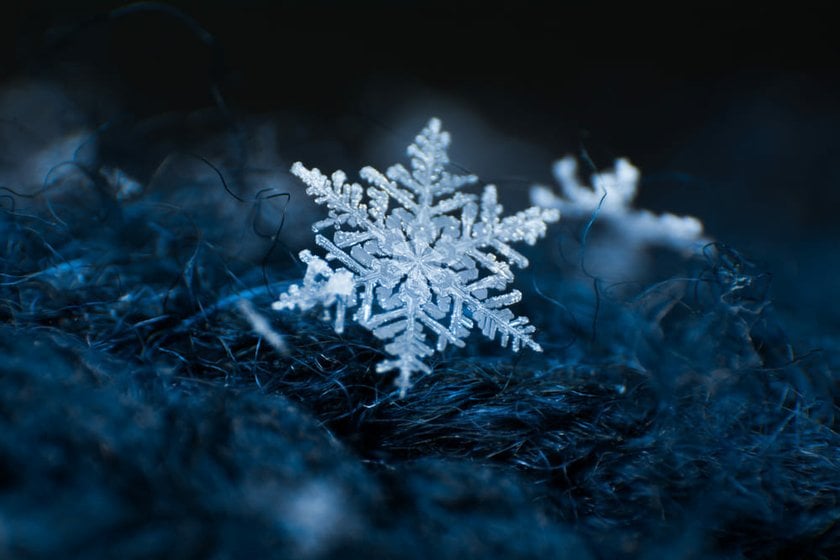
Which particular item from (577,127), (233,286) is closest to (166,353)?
(233,286)

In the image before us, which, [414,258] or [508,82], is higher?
[508,82]

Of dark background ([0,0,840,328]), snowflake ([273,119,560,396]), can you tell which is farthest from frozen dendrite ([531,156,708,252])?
snowflake ([273,119,560,396])

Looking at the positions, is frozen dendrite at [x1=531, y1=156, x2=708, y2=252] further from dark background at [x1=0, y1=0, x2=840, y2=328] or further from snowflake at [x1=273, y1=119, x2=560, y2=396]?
snowflake at [x1=273, y1=119, x2=560, y2=396]

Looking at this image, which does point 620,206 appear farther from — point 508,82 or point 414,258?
point 414,258

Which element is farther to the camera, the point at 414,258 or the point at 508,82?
the point at 508,82

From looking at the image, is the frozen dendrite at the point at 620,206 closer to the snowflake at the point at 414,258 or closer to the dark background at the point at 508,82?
the dark background at the point at 508,82

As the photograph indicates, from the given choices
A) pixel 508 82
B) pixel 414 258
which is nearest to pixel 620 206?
pixel 508 82
